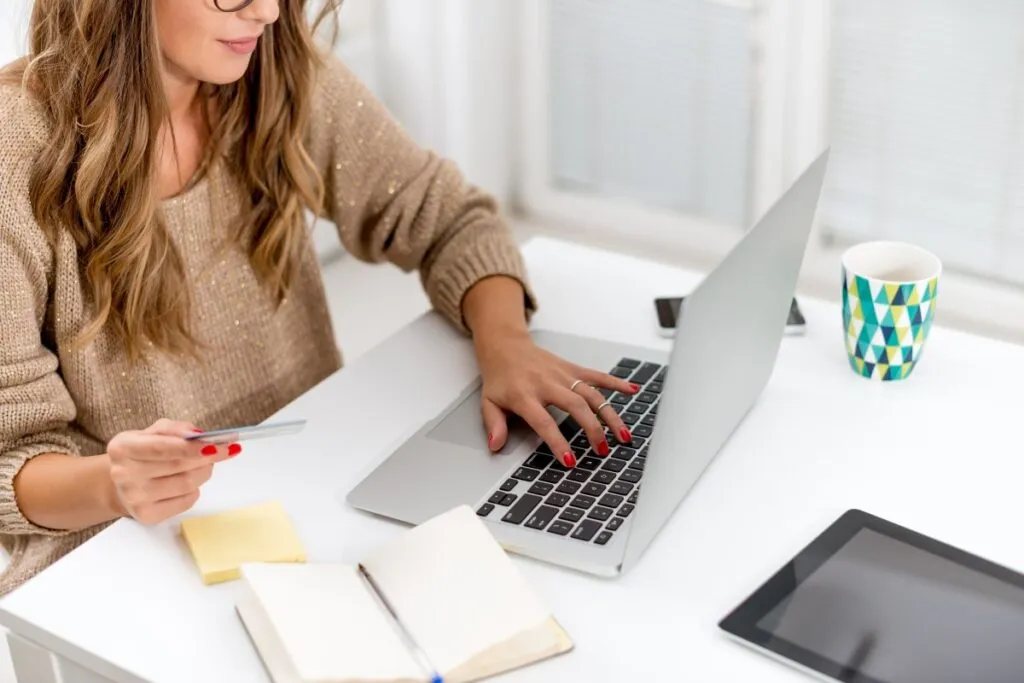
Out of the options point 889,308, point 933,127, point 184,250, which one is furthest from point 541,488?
point 933,127

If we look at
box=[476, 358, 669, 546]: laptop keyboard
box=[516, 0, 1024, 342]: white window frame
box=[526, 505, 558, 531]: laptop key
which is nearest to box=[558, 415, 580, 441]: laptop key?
box=[476, 358, 669, 546]: laptop keyboard

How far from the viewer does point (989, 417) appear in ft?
3.71

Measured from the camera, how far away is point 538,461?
107 centimetres

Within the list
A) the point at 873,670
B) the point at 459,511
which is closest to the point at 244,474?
the point at 459,511

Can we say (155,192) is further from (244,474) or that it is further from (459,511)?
(459,511)

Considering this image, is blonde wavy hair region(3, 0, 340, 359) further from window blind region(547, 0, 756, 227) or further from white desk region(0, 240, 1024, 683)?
window blind region(547, 0, 756, 227)

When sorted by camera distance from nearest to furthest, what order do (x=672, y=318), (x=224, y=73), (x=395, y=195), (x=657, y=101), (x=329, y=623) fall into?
(x=329, y=623), (x=224, y=73), (x=672, y=318), (x=395, y=195), (x=657, y=101)

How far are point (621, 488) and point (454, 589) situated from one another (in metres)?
0.19

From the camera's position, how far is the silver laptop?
0.92m

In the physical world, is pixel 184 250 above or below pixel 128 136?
below

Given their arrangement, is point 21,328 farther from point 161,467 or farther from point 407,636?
point 407,636

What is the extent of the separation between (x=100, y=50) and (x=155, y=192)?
0.44 feet

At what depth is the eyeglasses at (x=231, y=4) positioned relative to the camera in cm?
112

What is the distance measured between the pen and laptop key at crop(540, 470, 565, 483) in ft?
0.59
